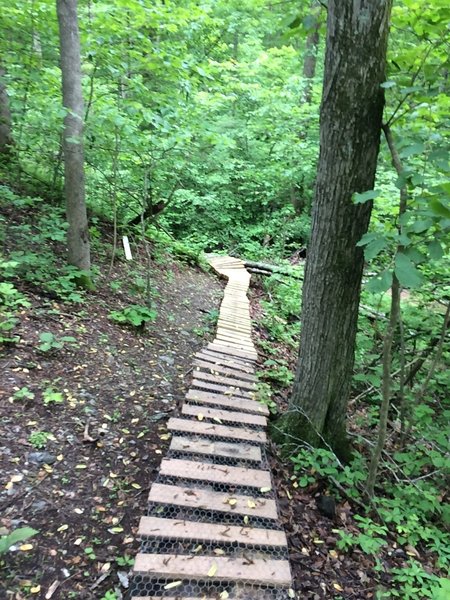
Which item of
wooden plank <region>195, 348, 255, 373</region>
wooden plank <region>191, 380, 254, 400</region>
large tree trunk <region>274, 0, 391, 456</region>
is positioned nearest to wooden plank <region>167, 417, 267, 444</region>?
large tree trunk <region>274, 0, 391, 456</region>

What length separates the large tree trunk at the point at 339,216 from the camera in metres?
2.62

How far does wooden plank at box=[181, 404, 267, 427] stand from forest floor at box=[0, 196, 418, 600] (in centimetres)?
28

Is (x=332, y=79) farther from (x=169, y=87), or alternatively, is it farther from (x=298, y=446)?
(x=169, y=87)

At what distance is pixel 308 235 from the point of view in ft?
18.2

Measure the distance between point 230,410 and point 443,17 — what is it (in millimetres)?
3337

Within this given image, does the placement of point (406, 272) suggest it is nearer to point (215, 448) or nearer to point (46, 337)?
point (215, 448)

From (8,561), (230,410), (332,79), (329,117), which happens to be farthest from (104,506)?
(332,79)

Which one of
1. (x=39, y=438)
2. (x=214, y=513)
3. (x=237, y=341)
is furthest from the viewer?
(x=237, y=341)

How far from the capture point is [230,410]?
3.58 meters

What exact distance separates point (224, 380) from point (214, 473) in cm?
145

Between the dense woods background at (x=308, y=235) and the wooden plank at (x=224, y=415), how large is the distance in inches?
9.5

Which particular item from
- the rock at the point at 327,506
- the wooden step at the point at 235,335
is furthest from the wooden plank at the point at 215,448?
the wooden step at the point at 235,335

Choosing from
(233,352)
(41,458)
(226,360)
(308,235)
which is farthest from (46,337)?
(308,235)

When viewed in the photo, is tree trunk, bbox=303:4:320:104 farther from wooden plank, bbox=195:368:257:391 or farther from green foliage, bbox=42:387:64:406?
green foliage, bbox=42:387:64:406
